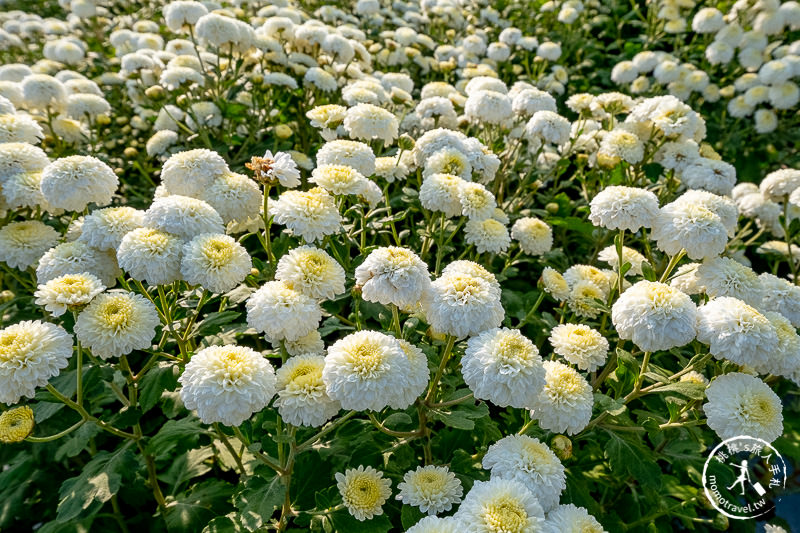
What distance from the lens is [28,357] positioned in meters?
1.71

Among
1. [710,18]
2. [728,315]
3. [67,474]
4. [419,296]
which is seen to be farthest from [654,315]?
[710,18]

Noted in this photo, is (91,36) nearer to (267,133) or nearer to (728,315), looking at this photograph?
(267,133)

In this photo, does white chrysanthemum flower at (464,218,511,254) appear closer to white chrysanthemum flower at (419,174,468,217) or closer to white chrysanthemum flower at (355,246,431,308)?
white chrysanthemum flower at (419,174,468,217)

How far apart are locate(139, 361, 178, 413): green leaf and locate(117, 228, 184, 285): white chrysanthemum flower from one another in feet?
1.48

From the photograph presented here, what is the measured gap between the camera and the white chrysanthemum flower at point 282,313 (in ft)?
5.71

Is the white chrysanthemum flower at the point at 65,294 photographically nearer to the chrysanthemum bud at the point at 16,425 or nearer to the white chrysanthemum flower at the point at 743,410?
the chrysanthemum bud at the point at 16,425

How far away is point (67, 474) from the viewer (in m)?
2.67

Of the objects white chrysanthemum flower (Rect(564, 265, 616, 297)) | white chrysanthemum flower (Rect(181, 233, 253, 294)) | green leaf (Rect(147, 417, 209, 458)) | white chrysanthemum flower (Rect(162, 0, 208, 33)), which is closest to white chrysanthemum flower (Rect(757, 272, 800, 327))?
white chrysanthemum flower (Rect(564, 265, 616, 297))

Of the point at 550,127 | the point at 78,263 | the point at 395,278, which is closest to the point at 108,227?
the point at 78,263

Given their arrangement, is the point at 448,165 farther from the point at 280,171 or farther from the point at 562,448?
the point at 562,448

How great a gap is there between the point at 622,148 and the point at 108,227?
9.85 feet

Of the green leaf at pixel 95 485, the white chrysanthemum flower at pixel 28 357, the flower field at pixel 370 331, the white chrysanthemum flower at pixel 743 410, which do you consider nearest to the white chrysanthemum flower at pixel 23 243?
the flower field at pixel 370 331

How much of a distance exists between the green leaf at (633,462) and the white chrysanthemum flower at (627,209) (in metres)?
0.96

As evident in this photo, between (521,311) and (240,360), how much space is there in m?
1.75
